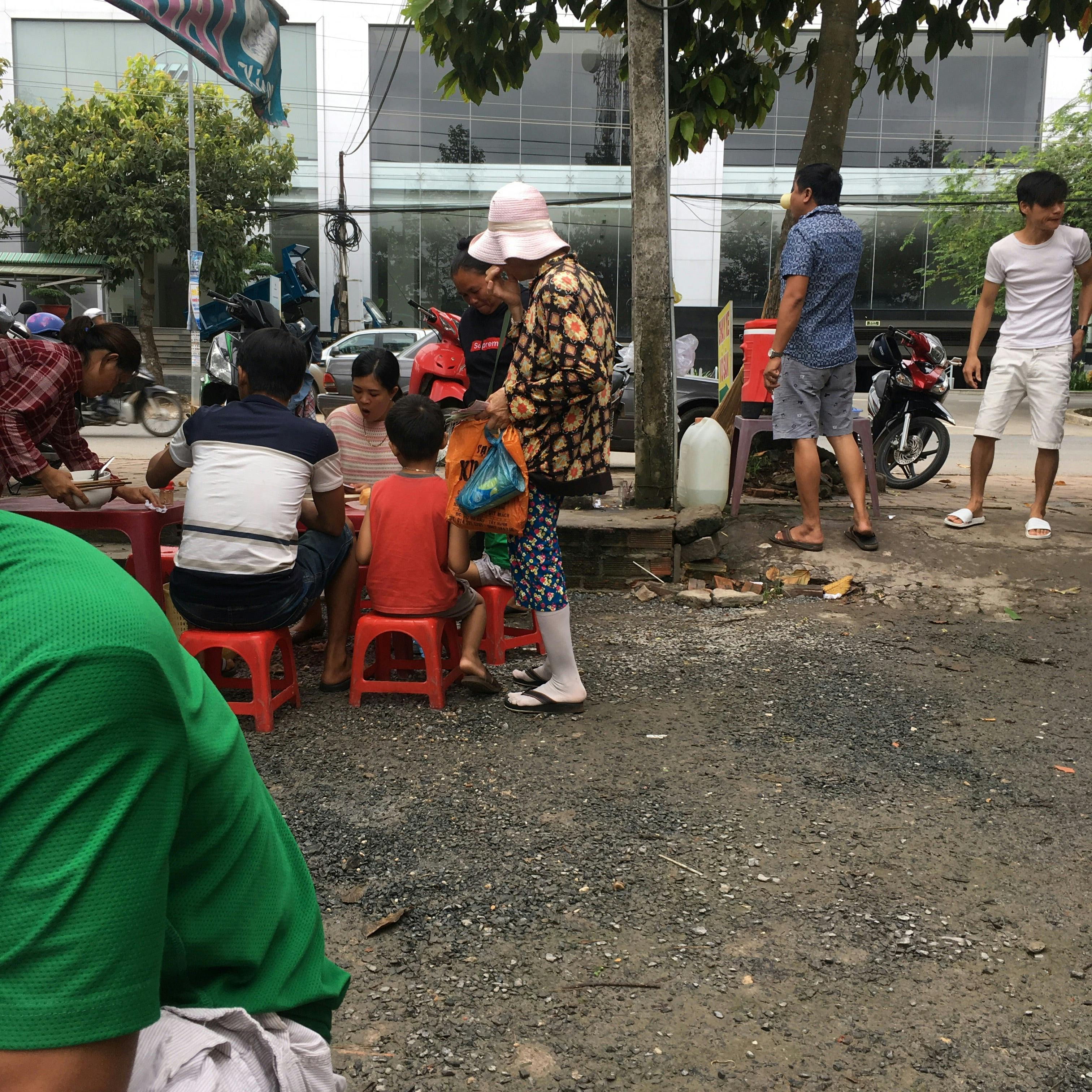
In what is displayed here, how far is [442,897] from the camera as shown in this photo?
2609 millimetres

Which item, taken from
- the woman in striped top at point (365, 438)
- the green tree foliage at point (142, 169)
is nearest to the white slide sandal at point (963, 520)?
the woman in striped top at point (365, 438)

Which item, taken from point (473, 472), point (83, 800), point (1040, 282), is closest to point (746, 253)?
point (1040, 282)

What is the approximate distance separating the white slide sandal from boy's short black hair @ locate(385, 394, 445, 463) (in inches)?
134

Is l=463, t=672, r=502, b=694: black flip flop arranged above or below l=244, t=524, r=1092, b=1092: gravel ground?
above

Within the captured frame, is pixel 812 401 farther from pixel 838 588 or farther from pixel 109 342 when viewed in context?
pixel 109 342

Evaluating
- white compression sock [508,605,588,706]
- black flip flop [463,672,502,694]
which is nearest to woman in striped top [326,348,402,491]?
black flip flop [463,672,502,694]

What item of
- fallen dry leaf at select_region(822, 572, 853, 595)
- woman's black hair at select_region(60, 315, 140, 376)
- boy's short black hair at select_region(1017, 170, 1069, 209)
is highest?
boy's short black hair at select_region(1017, 170, 1069, 209)

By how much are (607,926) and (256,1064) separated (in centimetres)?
146

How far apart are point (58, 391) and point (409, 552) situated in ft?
4.97

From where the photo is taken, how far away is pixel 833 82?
6.77m

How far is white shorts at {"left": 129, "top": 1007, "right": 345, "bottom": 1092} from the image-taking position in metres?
1.05

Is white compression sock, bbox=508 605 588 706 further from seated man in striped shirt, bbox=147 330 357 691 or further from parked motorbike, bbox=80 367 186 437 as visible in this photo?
parked motorbike, bbox=80 367 186 437

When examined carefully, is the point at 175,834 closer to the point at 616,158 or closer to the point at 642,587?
the point at 642,587

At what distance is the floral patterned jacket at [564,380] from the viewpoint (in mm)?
3662
